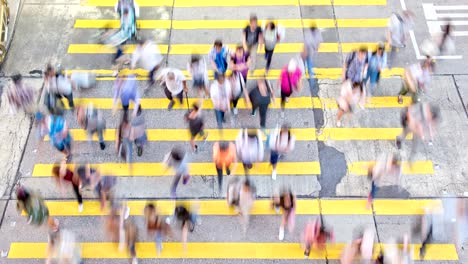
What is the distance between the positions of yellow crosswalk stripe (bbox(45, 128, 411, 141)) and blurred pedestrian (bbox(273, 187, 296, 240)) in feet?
6.88

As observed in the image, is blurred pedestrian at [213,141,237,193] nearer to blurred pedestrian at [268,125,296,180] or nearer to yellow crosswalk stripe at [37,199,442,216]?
blurred pedestrian at [268,125,296,180]

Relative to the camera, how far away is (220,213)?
403 inches

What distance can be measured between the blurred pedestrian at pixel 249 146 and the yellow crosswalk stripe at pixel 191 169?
70 centimetres

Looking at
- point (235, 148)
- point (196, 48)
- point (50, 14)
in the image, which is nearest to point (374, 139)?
point (235, 148)

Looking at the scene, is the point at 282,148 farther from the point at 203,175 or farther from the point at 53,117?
the point at 53,117

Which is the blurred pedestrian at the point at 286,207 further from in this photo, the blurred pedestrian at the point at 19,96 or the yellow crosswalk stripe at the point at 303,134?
the blurred pedestrian at the point at 19,96

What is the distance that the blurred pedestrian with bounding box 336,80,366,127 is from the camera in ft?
35.6

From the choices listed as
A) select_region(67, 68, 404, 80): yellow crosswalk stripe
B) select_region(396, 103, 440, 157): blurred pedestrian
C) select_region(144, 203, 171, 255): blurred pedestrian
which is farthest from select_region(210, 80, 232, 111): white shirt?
select_region(396, 103, 440, 157): blurred pedestrian

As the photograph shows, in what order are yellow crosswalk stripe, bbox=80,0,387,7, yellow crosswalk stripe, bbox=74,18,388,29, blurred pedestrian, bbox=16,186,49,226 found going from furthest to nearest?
yellow crosswalk stripe, bbox=80,0,387,7 → yellow crosswalk stripe, bbox=74,18,388,29 → blurred pedestrian, bbox=16,186,49,226

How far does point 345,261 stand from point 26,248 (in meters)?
5.85

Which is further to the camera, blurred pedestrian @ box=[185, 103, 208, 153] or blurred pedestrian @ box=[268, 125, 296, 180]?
blurred pedestrian @ box=[185, 103, 208, 153]

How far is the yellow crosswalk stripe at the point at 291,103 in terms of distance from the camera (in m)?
12.0

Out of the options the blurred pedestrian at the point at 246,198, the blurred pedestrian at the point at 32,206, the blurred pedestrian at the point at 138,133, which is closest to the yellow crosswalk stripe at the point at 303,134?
the blurred pedestrian at the point at 138,133

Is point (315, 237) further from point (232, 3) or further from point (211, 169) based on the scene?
point (232, 3)
